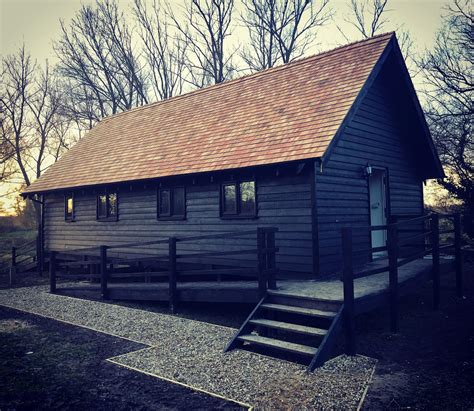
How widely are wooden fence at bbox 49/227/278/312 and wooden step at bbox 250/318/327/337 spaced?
0.67 m

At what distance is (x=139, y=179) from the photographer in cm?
1255

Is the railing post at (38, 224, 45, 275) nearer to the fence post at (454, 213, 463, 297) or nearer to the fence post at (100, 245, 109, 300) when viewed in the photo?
the fence post at (100, 245, 109, 300)

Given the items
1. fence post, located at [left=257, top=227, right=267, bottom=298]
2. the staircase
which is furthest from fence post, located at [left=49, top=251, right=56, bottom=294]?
fence post, located at [left=257, top=227, right=267, bottom=298]

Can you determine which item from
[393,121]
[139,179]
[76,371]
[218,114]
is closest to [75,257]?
[139,179]

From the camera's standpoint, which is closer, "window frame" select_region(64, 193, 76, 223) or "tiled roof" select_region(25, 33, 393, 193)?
"tiled roof" select_region(25, 33, 393, 193)

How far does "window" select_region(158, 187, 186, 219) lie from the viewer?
12.2 meters

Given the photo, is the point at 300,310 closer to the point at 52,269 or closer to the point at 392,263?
the point at 392,263

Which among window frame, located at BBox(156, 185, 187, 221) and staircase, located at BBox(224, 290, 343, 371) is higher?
window frame, located at BBox(156, 185, 187, 221)

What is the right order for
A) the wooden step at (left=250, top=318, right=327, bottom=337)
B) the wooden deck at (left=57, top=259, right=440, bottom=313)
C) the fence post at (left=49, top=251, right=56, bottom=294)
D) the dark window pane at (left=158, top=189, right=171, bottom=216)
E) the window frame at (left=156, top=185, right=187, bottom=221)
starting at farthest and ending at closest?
the dark window pane at (left=158, top=189, right=171, bottom=216), the fence post at (left=49, top=251, right=56, bottom=294), the window frame at (left=156, top=185, right=187, bottom=221), the wooden deck at (left=57, top=259, right=440, bottom=313), the wooden step at (left=250, top=318, right=327, bottom=337)

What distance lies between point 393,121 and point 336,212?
4.69m

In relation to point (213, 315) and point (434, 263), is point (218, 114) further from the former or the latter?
point (434, 263)

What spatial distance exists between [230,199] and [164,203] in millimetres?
2953

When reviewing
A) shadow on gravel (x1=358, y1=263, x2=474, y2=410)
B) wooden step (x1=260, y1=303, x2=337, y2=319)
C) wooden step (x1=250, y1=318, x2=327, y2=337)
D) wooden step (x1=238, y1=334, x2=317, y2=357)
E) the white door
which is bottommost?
shadow on gravel (x1=358, y1=263, x2=474, y2=410)

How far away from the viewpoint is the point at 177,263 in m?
11.8
